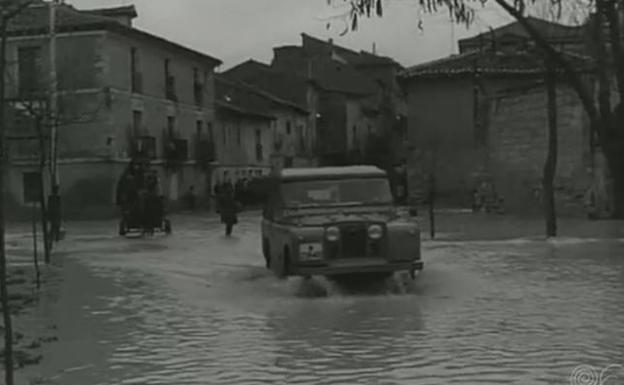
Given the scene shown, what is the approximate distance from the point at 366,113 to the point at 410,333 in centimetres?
7982

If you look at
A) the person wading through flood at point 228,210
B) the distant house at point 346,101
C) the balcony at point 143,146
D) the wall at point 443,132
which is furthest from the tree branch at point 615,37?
the distant house at point 346,101

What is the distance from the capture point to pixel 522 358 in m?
10.1

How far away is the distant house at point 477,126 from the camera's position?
40.2 meters

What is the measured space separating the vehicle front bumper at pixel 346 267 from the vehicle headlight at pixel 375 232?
1.09 ft

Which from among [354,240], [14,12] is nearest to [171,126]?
[354,240]

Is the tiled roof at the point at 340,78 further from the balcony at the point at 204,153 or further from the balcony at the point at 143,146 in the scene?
the balcony at the point at 143,146

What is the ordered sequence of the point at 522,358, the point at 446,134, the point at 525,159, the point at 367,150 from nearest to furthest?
the point at 522,358 < the point at 525,159 < the point at 446,134 < the point at 367,150

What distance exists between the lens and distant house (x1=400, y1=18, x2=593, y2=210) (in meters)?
40.2

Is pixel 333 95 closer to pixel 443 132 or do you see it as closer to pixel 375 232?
pixel 443 132

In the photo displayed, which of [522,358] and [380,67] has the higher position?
[380,67]

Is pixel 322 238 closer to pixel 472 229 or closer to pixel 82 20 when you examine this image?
pixel 472 229

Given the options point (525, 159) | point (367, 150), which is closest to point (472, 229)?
point (525, 159)

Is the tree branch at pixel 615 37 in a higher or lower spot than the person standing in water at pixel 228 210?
higher

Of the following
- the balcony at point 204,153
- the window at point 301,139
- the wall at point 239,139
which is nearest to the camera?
the balcony at point 204,153
